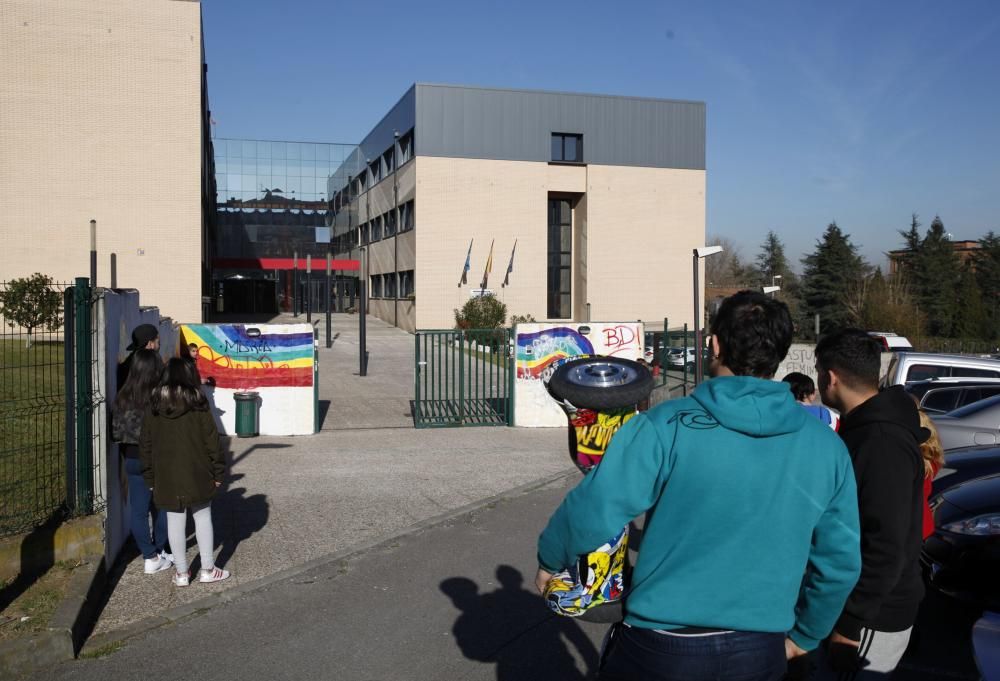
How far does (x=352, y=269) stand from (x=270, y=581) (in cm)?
4679

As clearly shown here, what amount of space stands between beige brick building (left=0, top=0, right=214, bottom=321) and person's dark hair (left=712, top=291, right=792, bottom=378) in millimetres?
29904

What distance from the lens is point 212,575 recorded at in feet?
21.7

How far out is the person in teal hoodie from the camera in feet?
7.68

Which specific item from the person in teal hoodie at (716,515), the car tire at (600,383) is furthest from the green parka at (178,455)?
the person in teal hoodie at (716,515)

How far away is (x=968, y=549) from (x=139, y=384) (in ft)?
20.1

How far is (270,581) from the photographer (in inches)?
267

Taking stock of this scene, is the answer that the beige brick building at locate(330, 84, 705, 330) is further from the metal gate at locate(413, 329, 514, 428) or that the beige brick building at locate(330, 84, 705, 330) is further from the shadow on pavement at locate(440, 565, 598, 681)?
the shadow on pavement at locate(440, 565, 598, 681)

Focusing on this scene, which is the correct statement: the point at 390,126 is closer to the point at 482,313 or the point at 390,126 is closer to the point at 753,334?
the point at 482,313

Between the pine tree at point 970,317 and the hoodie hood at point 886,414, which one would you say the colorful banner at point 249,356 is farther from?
the pine tree at point 970,317

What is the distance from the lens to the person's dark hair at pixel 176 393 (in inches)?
240

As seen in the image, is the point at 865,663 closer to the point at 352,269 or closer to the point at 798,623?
the point at 798,623

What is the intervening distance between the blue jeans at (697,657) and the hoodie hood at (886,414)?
1057 millimetres

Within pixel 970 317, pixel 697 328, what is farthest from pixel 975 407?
pixel 970 317

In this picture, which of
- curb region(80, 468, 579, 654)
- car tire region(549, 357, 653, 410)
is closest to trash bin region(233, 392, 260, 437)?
curb region(80, 468, 579, 654)
